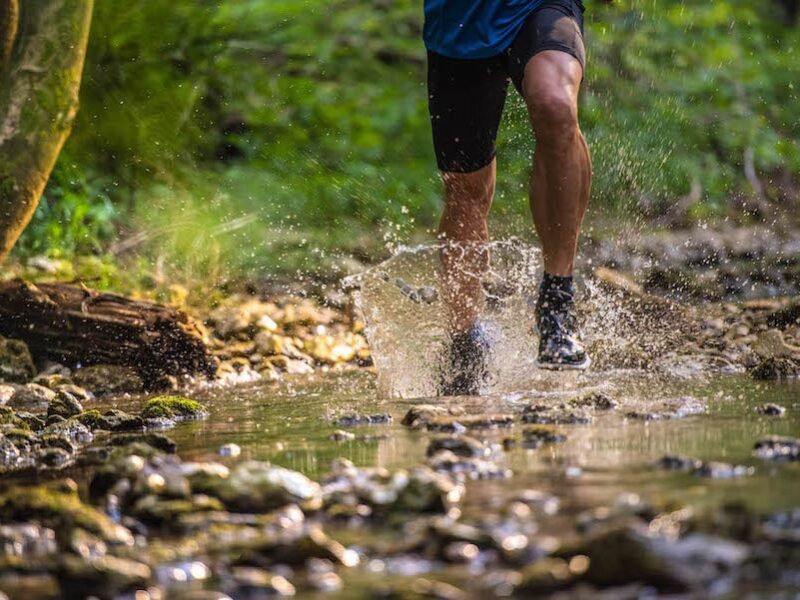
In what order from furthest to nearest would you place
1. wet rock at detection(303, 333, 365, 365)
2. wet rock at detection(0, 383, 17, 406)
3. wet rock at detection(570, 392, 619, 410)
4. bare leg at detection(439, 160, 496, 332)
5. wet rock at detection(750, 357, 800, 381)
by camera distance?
wet rock at detection(303, 333, 365, 365), wet rock at detection(0, 383, 17, 406), bare leg at detection(439, 160, 496, 332), wet rock at detection(750, 357, 800, 381), wet rock at detection(570, 392, 619, 410)

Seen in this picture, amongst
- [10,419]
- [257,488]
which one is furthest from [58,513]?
[10,419]

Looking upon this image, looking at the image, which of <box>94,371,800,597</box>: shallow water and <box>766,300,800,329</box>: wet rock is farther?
<box>766,300,800,329</box>: wet rock

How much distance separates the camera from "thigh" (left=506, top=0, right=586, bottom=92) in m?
4.96

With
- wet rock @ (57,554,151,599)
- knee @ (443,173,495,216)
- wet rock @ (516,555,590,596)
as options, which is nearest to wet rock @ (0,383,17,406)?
knee @ (443,173,495,216)

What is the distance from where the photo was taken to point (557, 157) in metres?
4.96

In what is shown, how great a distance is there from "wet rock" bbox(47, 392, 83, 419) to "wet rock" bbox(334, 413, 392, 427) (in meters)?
1.14

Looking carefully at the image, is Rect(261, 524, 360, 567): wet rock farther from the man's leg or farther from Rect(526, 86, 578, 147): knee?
Rect(526, 86, 578, 147): knee

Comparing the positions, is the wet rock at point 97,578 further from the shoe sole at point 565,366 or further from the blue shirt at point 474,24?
the blue shirt at point 474,24

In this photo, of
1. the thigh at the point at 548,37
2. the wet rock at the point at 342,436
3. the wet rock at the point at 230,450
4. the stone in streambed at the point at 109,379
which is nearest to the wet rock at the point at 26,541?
the wet rock at the point at 230,450

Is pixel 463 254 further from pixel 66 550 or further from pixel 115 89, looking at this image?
pixel 115 89

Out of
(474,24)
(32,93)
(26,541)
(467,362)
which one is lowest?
(26,541)

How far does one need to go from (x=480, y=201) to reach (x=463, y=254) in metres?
0.24

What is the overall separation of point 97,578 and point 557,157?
120 inches

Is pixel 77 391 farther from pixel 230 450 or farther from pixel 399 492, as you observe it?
pixel 399 492
